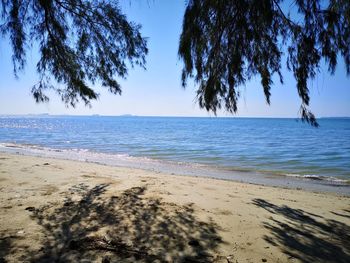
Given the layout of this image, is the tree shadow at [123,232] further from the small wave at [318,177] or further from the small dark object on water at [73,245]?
the small wave at [318,177]

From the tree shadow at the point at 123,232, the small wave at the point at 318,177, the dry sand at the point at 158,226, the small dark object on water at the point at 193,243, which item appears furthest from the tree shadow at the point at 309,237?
the small wave at the point at 318,177

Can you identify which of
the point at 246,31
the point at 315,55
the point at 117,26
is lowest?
the point at 315,55

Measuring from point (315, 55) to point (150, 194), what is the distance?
14.8ft

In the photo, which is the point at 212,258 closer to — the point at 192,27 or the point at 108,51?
the point at 192,27

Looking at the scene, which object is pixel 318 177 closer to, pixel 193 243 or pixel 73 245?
pixel 193 243

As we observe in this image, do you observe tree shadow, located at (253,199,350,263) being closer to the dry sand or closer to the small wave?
the dry sand

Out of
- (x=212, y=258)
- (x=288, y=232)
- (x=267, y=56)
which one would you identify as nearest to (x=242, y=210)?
(x=288, y=232)

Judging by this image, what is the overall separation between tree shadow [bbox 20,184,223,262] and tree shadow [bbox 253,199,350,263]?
3.38ft

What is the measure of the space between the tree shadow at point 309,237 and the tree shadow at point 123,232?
1030 mm

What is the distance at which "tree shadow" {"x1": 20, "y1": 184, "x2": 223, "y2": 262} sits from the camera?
3.43 meters

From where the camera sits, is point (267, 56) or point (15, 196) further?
point (15, 196)

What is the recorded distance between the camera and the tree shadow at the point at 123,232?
3426 mm

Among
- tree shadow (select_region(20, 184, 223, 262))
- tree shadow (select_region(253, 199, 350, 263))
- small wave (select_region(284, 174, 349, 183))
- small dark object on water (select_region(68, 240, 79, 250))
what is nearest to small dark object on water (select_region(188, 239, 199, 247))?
tree shadow (select_region(20, 184, 223, 262))

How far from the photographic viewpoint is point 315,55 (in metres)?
4.21
